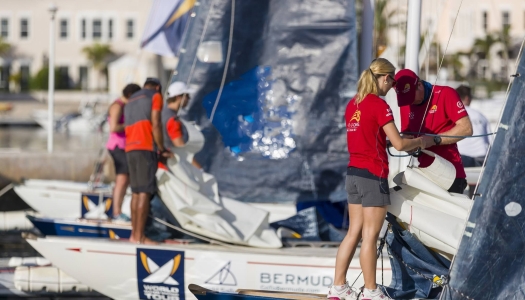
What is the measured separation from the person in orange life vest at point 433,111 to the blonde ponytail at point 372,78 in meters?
0.49

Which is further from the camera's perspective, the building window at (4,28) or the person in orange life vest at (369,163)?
the building window at (4,28)

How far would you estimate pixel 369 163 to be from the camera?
5766 mm

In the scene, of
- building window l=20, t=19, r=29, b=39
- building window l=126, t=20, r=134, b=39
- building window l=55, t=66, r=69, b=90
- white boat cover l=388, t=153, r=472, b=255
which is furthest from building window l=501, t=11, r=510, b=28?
white boat cover l=388, t=153, r=472, b=255

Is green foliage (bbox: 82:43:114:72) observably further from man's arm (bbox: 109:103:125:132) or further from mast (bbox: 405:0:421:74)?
mast (bbox: 405:0:421:74)

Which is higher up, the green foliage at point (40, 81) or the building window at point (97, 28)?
the building window at point (97, 28)

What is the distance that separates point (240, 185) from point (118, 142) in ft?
5.07

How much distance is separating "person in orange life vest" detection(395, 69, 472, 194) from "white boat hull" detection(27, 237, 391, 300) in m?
1.55

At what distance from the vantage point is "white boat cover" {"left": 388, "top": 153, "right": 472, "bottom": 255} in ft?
19.5

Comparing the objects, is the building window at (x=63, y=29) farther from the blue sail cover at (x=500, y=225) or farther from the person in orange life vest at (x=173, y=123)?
the blue sail cover at (x=500, y=225)

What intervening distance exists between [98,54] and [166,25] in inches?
1743

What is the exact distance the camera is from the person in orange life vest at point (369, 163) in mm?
5738

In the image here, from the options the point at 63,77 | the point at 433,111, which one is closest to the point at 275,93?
the point at 433,111

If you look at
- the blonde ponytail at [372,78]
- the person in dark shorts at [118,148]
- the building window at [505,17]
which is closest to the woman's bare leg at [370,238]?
the blonde ponytail at [372,78]

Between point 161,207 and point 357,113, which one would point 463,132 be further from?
point 161,207
